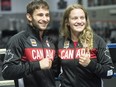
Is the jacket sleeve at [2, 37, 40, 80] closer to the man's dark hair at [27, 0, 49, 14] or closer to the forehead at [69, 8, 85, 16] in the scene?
the man's dark hair at [27, 0, 49, 14]

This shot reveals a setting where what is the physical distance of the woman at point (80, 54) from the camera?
2.56 meters

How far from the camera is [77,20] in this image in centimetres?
259

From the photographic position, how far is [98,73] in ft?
8.22

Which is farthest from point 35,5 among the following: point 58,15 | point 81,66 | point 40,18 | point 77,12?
point 58,15

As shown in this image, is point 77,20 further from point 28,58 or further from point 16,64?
point 16,64

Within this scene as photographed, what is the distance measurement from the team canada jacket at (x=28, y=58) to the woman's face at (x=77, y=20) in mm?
256

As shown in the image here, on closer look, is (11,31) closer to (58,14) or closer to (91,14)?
(58,14)

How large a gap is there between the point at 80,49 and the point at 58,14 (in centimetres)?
413

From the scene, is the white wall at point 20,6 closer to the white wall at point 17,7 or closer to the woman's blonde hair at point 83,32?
the white wall at point 17,7

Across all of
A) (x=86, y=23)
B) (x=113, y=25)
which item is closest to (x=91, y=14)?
(x=113, y=25)

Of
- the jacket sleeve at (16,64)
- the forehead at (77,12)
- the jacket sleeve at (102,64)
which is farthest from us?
the forehead at (77,12)

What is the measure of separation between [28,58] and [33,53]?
0.06 metres

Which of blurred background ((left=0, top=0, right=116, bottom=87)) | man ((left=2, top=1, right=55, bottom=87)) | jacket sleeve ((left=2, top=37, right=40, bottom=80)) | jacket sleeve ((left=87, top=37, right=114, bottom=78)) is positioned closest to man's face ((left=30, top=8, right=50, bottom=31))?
man ((left=2, top=1, right=55, bottom=87))

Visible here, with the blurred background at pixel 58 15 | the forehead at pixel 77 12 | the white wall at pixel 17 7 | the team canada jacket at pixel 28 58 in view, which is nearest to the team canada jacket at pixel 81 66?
the team canada jacket at pixel 28 58
